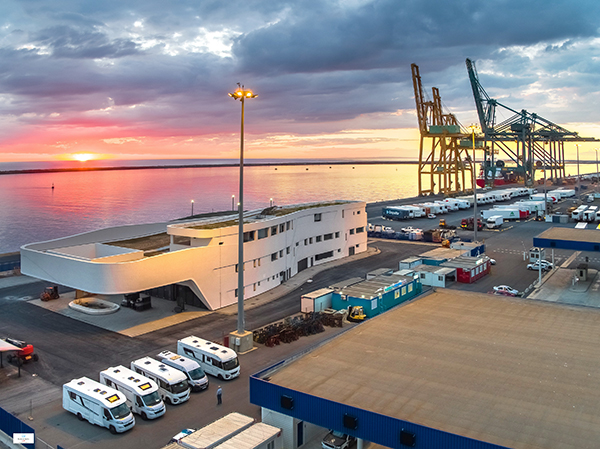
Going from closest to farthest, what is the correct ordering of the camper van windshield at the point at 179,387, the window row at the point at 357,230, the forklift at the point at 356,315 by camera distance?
the camper van windshield at the point at 179,387 < the forklift at the point at 356,315 < the window row at the point at 357,230

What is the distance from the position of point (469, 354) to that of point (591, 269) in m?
30.8

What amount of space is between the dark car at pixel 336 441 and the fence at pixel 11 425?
9.83 meters

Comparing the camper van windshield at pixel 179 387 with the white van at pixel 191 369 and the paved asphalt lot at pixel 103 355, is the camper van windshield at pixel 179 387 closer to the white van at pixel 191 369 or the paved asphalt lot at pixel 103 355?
the paved asphalt lot at pixel 103 355

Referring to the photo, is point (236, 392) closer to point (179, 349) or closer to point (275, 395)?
point (179, 349)

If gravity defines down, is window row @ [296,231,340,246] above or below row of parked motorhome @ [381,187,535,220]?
below

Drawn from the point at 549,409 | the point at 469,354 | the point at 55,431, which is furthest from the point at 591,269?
the point at 55,431

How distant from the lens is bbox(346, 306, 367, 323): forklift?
3133 cm

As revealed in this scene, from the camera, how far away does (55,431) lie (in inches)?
738

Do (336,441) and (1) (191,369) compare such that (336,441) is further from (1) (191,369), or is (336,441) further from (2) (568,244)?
(2) (568,244)

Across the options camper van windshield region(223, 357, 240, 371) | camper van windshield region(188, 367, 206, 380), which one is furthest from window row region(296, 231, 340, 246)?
camper van windshield region(188, 367, 206, 380)

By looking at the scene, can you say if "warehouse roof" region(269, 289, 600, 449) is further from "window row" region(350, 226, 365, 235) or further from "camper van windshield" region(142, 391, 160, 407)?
"window row" region(350, 226, 365, 235)

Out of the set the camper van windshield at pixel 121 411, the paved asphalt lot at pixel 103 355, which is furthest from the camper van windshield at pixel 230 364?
the camper van windshield at pixel 121 411

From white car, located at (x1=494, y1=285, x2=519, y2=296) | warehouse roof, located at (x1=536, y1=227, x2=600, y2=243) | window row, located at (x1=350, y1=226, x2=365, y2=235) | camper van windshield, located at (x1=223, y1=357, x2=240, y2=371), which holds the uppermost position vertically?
warehouse roof, located at (x1=536, y1=227, x2=600, y2=243)

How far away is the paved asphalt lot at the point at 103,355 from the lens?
1888 centimetres
